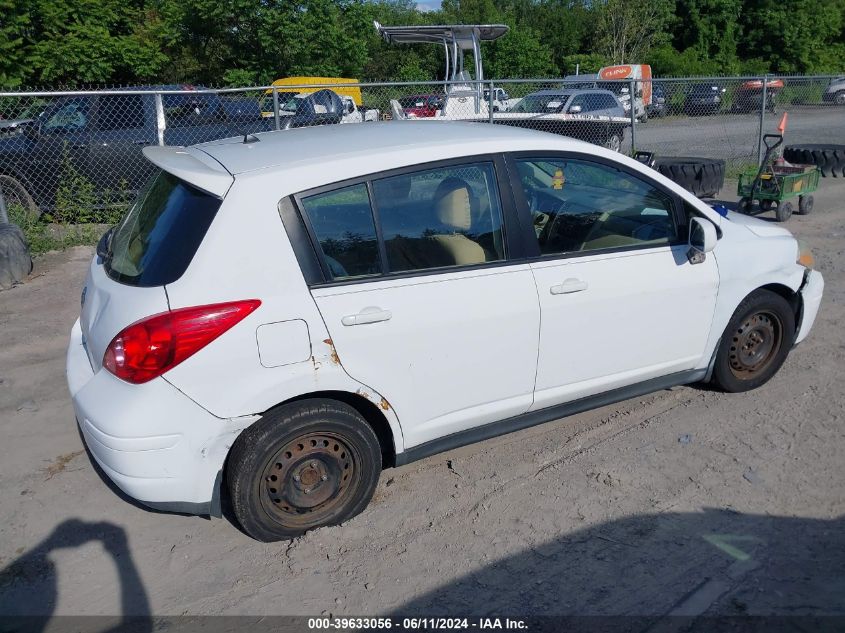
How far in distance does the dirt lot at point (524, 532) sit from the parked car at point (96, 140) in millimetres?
6111

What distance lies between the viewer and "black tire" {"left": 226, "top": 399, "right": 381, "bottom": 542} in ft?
11.1

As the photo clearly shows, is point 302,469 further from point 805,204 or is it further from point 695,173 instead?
point 805,204

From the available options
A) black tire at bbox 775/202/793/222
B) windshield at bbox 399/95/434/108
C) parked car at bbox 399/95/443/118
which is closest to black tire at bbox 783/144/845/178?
black tire at bbox 775/202/793/222

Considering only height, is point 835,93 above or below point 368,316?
above

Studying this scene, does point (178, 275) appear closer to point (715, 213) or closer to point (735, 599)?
point (735, 599)

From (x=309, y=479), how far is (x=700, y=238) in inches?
99.1

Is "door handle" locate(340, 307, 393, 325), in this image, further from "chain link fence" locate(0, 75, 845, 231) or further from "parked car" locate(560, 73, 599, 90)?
"parked car" locate(560, 73, 599, 90)

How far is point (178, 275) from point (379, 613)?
5.44 feet

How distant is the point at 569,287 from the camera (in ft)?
13.0

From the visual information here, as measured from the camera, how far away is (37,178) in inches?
398

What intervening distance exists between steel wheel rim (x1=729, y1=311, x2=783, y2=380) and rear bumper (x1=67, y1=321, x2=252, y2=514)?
318cm

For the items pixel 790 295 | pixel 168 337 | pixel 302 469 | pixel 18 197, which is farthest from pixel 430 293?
pixel 18 197

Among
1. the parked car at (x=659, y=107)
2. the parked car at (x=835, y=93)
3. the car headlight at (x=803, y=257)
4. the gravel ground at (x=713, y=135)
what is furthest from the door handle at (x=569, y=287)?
the parked car at (x=835, y=93)

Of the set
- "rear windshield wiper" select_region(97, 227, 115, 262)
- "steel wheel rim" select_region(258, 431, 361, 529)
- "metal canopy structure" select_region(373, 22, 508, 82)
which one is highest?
"metal canopy structure" select_region(373, 22, 508, 82)
